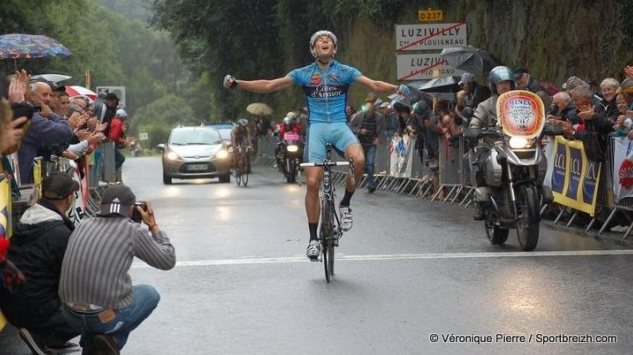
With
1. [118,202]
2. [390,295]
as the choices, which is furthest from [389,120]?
[118,202]

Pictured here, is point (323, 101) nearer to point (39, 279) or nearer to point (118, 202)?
point (39, 279)

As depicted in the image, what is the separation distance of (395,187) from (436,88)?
135 inches

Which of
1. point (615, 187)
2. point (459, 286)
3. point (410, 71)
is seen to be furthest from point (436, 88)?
point (459, 286)

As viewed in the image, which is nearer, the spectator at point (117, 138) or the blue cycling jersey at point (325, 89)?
the blue cycling jersey at point (325, 89)

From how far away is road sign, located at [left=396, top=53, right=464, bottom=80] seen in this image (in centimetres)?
2806

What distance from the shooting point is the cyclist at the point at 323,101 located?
1252 cm

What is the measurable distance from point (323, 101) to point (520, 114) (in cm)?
260

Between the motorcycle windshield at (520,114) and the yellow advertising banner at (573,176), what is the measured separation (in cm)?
166

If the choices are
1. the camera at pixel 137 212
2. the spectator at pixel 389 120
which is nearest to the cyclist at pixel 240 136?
the spectator at pixel 389 120

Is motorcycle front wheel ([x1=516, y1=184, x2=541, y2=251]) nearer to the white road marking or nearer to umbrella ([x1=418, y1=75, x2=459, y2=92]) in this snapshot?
the white road marking

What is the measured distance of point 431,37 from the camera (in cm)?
2859

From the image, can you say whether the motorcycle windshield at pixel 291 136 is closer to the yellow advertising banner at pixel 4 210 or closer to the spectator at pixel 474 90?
the spectator at pixel 474 90

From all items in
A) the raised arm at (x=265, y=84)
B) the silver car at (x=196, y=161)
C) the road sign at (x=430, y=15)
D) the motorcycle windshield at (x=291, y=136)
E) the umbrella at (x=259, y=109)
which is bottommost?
the umbrella at (x=259, y=109)

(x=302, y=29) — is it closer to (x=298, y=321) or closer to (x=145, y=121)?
(x=298, y=321)
